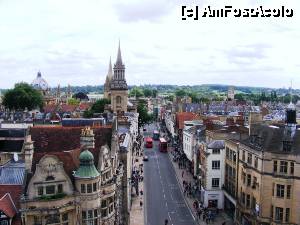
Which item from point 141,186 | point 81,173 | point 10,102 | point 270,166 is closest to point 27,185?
point 81,173

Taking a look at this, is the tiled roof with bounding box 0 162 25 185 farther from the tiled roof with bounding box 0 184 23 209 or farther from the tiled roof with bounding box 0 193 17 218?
the tiled roof with bounding box 0 193 17 218

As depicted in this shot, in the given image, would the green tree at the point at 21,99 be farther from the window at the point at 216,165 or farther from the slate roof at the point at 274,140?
the slate roof at the point at 274,140

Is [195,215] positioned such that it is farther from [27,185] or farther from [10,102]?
[10,102]

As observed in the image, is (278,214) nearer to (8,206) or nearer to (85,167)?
(85,167)

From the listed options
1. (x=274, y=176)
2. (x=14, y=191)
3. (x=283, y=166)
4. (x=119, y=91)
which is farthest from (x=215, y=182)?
(x=119, y=91)

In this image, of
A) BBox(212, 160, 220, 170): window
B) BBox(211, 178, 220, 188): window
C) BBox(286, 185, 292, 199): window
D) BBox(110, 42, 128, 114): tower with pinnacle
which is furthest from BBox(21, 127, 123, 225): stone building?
BBox(110, 42, 128, 114): tower with pinnacle
